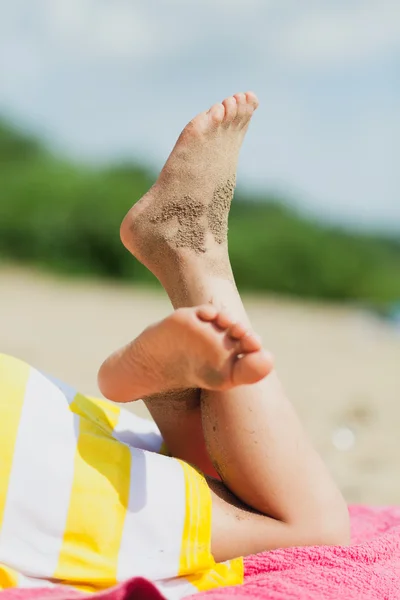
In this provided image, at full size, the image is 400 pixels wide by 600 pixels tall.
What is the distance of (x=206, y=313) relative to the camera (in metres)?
0.93

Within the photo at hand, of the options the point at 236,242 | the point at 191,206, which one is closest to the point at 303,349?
the point at 236,242

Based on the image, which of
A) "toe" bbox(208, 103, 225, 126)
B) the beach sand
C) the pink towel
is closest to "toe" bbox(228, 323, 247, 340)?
the pink towel

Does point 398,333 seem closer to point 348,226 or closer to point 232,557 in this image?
point 348,226

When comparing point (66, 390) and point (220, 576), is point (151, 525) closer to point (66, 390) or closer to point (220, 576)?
point (220, 576)

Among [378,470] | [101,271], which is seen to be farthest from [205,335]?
[101,271]

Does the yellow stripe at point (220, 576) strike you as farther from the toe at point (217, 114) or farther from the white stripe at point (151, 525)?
the toe at point (217, 114)

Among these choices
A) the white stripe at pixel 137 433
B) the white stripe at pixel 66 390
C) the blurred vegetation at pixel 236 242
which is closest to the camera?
the white stripe at pixel 66 390

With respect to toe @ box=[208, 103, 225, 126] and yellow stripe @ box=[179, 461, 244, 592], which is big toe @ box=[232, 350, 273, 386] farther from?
toe @ box=[208, 103, 225, 126]

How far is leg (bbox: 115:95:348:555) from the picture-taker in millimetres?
1059

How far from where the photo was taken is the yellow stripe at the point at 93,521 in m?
0.96

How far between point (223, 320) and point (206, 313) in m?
0.02

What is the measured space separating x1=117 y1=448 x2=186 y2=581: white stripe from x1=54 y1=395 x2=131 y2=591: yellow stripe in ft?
0.04

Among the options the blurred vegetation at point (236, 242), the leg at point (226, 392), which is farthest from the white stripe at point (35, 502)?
the blurred vegetation at point (236, 242)

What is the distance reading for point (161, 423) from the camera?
3.96ft
